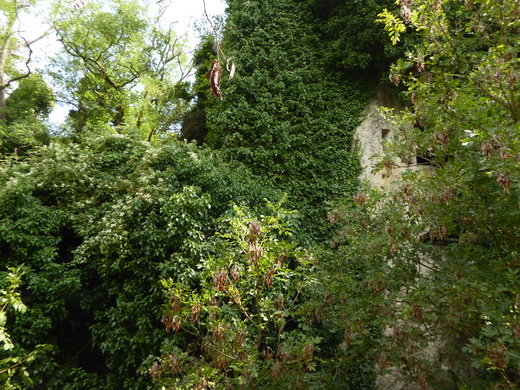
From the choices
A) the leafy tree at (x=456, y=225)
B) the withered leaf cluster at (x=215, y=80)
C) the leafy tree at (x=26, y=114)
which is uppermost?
the leafy tree at (x=26, y=114)

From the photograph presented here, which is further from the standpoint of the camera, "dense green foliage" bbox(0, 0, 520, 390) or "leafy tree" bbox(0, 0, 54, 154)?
"leafy tree" bbox(0, 0, 54, 154)

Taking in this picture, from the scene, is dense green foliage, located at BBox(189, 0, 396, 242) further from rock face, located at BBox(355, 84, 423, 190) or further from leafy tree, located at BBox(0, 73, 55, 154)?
leafy tree, located at BBox(0, 73, 55, 154)

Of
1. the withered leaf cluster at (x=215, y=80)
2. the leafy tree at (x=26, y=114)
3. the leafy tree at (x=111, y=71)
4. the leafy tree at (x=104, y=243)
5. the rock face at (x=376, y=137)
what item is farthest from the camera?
the leafy tree at (x=111, y=71)

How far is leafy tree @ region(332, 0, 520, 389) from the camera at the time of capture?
123 inches

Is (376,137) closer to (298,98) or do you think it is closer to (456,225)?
(298,98)

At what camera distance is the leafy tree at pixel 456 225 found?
3.12 m

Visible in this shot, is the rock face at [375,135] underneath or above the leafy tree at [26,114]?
underneath

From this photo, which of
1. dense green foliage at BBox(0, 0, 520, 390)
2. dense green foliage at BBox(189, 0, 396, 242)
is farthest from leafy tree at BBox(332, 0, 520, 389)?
dense green foliage at BBox(189, 0, 396, 242)

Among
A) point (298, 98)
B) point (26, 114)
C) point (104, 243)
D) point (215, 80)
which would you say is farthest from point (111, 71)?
point (215, 80)

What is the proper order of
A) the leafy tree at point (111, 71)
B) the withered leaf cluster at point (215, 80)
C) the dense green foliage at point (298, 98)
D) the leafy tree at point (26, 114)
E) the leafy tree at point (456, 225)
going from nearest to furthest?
the withered leaf cluster at point (215, 80)
the leafy tree at point (456, 225)
the dense green foliage at point (298, 98)
the leafy tree at point (26, 114)
the leafy tree at point (111, 71)

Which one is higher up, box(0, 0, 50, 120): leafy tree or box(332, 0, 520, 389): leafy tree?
box(0, 0, 50, 120): leafy tree

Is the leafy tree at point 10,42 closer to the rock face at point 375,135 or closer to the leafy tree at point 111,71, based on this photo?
the leafy tree at point 111,71

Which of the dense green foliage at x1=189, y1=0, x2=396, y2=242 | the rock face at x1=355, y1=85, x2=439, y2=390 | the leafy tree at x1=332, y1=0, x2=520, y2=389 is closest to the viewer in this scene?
the leafy tree at x1=332, y1=0, x2=520, y2=389

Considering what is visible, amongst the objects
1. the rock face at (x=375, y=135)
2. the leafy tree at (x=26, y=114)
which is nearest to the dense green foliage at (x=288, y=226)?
the leafy tree at (x=26, y=114)
